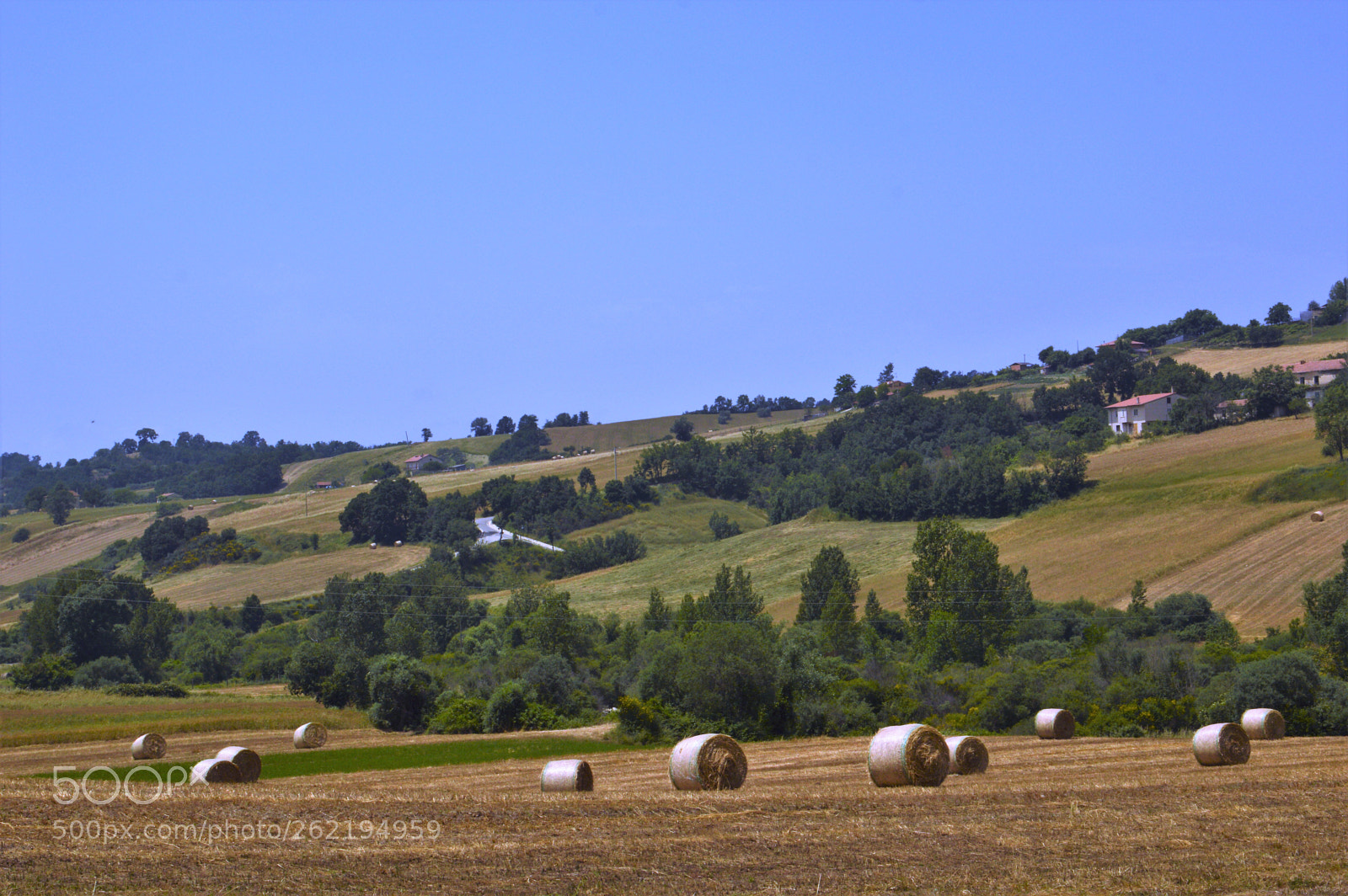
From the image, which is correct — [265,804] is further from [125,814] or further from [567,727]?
[567,727]

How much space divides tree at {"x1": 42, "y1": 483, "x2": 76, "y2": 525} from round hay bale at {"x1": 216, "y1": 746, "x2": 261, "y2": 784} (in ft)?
548

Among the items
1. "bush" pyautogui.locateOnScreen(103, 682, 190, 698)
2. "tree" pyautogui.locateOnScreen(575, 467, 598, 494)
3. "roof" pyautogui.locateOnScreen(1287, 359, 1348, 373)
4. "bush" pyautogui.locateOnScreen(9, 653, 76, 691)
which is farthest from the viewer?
"tree" pyautogui.locateOnScreen(575, 467, 598, 494)

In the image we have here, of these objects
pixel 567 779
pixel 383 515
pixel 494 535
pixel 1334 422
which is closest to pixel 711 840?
pixel 567 779

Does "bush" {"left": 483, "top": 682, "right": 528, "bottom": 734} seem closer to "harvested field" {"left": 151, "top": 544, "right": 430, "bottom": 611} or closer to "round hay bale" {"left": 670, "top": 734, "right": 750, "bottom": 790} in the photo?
"round hay bale" {"left": 670, "top": 734, "right": 750, "bottom": 790}

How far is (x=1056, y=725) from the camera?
3488 cm

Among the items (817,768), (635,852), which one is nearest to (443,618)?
(817,768)

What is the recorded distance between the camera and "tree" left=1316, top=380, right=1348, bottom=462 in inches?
3447

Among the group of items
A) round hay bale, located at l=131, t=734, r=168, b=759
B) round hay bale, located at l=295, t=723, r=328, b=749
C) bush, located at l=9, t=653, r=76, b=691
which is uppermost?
round hay bale, located at l=131, t=734, r=168, b=759

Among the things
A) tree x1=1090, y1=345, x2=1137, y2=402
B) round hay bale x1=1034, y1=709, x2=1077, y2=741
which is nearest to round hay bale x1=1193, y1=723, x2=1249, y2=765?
round hay bale x1=1034, y1=709, x2=1077, y2=741

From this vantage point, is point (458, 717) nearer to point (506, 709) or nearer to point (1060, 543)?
point (506, 709)

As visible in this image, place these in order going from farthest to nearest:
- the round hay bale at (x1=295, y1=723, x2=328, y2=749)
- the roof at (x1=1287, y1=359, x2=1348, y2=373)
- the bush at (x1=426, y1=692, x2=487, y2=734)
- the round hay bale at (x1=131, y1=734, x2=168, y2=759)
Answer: the roof at (x1=1287, y1=359, x2=1348, y2=373) < the bush at (x1=426, y1=692, x2=487, y2=734) < the round hay bale at (x1=295, y1=723, x2=328, y2=749) < the round hay bale at (x1=131, y1=734, x2=168, y2=759)

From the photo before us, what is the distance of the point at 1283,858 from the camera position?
13.1 meters

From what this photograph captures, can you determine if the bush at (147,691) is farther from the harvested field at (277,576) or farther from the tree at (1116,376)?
the tree at (1116,376)

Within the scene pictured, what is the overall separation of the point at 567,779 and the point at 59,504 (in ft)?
603
